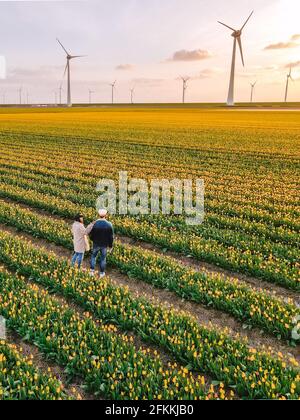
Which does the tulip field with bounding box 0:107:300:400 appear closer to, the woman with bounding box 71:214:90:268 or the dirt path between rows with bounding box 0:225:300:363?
the dirt path between rows with bounding box 0:225:300:363

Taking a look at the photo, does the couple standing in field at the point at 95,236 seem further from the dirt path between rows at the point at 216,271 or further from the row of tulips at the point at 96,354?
the dirt path between rows at the point at 216,271

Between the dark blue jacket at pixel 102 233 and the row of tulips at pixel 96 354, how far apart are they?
2.23 metres

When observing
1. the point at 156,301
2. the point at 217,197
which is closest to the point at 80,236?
the point at 156,301

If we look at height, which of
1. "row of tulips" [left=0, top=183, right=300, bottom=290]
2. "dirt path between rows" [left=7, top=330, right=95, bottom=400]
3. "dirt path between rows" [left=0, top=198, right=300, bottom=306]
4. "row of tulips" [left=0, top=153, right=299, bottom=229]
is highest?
"row of tulips" [left=0, top=153, right=299, bottom=229]

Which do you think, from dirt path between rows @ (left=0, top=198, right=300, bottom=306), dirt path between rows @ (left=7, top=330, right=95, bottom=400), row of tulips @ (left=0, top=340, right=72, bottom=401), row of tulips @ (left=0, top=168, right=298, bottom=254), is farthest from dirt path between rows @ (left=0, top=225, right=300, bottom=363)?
row of tulips @ (left=0, top=168, right=298, bottom=254)

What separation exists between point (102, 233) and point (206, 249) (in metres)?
3.94

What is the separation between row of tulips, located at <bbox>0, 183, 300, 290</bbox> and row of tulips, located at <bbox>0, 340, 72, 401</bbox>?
682 centimetres

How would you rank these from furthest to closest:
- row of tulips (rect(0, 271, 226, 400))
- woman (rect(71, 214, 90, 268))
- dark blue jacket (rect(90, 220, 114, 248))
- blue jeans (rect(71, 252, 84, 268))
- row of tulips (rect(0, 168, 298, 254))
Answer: row of tulips (rect(0, 168, 298, 254)) → blue jeans (rect(71, 252, 84, 268)) → woman (rect(71, 214, 90, 268)) → dark blue jacket (rect(90, 220, 114, 248)) → row of tulips (rect(0, 271, 226, 400))

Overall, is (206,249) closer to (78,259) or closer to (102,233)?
(102,233)

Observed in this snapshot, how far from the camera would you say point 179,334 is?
8.44 meters

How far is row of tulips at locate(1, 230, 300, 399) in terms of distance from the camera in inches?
278

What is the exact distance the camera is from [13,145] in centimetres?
4184
